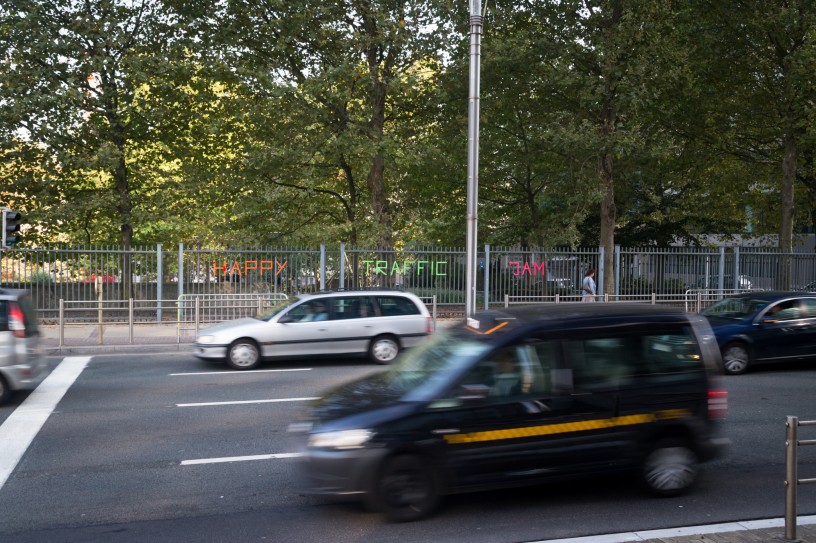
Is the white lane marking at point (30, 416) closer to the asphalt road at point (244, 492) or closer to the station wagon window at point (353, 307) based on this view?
the asphalt road at point (244, 492)

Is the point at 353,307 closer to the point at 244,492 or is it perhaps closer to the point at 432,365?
the point at 244,492

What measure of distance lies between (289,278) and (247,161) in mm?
3936

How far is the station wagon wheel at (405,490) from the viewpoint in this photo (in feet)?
19.0

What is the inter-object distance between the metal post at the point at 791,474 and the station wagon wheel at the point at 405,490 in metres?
2.53

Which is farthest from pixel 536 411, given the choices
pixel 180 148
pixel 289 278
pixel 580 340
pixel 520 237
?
pixel 520 237

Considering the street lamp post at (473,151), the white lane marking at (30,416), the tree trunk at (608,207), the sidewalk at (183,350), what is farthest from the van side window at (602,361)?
the tree trunk at (608,207)

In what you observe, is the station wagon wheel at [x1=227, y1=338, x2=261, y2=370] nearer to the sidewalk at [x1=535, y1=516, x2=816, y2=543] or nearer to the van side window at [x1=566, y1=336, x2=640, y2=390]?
the van side window at [x1=566, y1=336, x2=640, y2=390]

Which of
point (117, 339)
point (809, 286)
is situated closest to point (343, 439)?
point (117, 339)

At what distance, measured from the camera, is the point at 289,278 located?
22.1 m

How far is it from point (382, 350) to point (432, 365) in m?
8.08

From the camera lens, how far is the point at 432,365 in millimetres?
6508

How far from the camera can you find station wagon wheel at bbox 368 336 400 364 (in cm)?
1449

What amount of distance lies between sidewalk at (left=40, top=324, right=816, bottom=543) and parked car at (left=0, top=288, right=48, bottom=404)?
3.50m

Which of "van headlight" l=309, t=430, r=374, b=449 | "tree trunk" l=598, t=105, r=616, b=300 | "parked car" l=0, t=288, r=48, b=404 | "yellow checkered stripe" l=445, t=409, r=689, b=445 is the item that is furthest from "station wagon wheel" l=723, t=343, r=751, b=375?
"parked car" l=0, t=288, r=48, b=404
